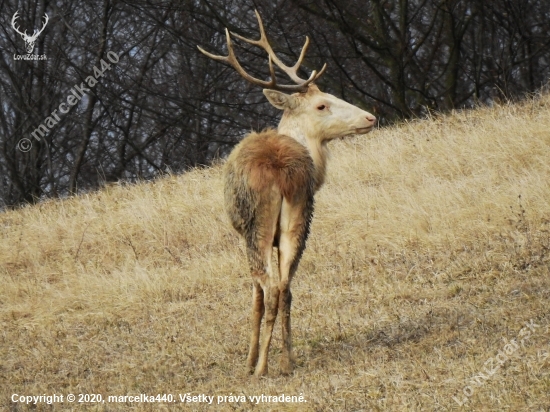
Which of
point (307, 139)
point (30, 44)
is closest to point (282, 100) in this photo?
point (307, 139)

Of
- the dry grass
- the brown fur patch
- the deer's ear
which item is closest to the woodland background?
the dry grass

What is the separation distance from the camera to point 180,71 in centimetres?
2370

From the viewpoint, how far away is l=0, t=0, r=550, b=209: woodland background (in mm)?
19188

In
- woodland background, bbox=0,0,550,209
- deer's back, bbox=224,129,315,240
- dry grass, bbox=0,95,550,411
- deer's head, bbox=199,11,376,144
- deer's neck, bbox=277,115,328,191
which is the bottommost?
dry grass, bbox=0,95,550,411

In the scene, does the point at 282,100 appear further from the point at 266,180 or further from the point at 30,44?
the point at 30,44

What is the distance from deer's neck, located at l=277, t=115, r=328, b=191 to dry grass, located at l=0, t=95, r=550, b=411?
4.10 feet

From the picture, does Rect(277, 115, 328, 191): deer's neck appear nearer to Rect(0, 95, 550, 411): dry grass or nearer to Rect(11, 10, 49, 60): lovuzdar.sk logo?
Rect(0, 95, 550, 411): dry grass

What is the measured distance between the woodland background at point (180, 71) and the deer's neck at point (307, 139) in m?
9.77

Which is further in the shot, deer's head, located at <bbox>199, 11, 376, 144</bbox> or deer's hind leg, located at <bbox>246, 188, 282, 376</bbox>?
deer's head, located at <bbox>199, 11, 376, 144</bbox>

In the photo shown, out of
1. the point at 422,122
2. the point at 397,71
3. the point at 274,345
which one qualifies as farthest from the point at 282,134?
the point at 397,71

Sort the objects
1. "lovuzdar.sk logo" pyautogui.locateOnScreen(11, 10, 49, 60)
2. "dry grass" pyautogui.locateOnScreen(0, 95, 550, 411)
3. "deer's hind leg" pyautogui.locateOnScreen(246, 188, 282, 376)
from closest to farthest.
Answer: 1. "dry grass" pyautogui.locateOnScreen(0, 95, 550, 411)
2. "deer's hind leg" pyautogui.locateOnScreen(246, 188, 282, 376)
3. "lovuzdar.sk logo" pyautogui.locateOnScreen(11, 10, 49, 60)

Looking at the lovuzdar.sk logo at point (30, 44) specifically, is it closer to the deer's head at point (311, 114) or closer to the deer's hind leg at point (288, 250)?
the deer's head at point (311, 114)

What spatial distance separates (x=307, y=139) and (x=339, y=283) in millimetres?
1809

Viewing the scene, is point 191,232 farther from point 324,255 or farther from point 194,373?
point 194,373
